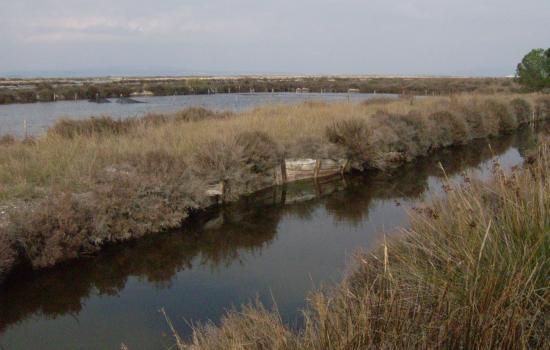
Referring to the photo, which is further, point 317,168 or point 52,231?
point 317,168

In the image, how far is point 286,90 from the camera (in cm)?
5816

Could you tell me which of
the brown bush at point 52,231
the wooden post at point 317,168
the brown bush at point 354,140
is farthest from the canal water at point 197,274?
the brown bush at point 354,140

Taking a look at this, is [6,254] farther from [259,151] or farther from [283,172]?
[283,172]

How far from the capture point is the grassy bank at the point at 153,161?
766cm

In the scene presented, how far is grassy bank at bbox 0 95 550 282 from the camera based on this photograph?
25.1ft

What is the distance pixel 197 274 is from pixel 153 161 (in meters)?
3.70

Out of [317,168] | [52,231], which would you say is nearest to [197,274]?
[52,231]

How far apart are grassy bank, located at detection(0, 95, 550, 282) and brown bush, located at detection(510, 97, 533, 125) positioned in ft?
26.6

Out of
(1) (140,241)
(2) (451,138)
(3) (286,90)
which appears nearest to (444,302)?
(1) (140,241)

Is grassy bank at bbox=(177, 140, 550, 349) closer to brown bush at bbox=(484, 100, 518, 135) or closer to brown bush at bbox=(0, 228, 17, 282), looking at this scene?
Answer: brown bush at bbox=(0, 228, 17, 282)

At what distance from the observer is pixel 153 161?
10.3m

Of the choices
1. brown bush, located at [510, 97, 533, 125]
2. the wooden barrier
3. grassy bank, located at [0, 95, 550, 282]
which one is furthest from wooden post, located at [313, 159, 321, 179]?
brown bush, located at [510, 97, 533, 125]

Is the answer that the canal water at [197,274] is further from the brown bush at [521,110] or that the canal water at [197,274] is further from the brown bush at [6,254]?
the brown bush at [521,110]

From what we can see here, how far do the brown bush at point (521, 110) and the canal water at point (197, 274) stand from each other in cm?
1772
